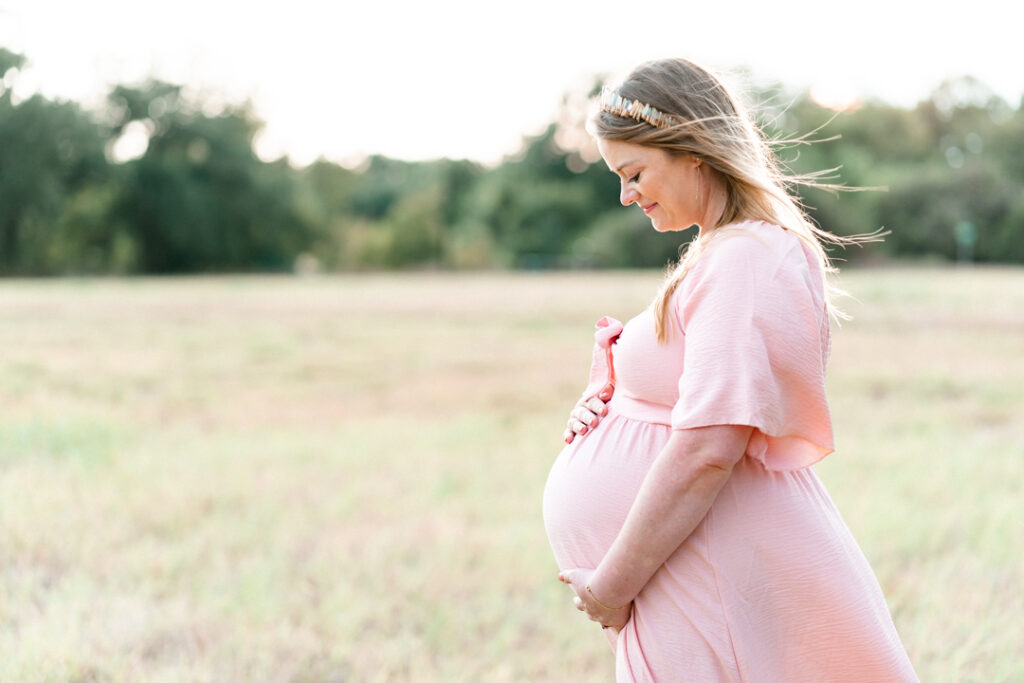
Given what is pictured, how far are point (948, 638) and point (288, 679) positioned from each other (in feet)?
7.17

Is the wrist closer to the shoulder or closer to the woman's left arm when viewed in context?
the woman's left arm

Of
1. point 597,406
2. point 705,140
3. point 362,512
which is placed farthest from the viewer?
point 362,512

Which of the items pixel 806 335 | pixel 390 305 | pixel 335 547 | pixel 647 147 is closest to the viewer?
pixel 806 335

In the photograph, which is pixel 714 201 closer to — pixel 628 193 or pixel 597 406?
pixel 628 193

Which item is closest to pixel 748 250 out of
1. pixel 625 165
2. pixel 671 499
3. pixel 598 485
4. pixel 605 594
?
pixel 625 165

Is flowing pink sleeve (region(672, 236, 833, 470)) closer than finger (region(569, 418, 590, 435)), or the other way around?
flowing pink sleeve (region(672, 236, 833, 470))

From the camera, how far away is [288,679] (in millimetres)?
2971

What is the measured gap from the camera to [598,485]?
5.38ft

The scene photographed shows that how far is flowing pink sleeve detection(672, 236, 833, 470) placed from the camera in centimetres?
136

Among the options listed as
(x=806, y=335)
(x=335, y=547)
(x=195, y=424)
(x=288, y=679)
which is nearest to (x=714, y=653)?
(x=806, y=335)

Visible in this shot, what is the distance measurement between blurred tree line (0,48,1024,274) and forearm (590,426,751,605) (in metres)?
35.5

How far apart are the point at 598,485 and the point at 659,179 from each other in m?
0.53

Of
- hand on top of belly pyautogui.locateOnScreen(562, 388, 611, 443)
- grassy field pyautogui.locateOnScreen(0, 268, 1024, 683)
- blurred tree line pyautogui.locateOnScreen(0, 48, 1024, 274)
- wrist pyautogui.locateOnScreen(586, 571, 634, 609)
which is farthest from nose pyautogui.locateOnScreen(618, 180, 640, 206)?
blurred tree line pyautogui.locateOnScreen(0, 48, 1024, 274)

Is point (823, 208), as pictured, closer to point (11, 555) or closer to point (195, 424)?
point (195, 424)
